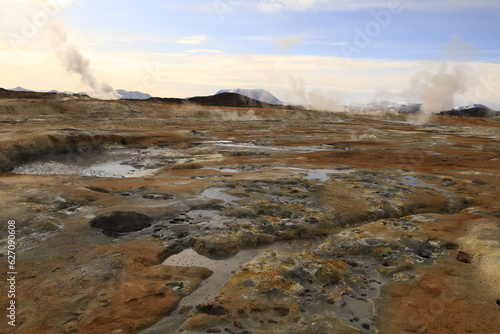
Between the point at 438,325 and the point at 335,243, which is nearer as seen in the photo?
the point at 438,325

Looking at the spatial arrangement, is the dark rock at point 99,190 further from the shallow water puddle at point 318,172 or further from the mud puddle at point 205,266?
the shallow water puddle at point 318,172

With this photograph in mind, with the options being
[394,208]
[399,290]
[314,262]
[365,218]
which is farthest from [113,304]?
[394,208]

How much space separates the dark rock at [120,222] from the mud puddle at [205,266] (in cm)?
194

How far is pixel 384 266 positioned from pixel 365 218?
3544 millimetres

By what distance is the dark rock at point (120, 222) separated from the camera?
29.9ft

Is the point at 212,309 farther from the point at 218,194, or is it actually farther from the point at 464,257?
the point at 218,194

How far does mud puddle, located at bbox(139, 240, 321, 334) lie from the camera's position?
5.46 meters

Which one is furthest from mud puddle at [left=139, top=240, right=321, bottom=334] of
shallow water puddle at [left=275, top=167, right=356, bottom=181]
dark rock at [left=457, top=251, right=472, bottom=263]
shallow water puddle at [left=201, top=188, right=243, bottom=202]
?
shallow water puddle at [left=275, top=167, right=356, bottom=181]

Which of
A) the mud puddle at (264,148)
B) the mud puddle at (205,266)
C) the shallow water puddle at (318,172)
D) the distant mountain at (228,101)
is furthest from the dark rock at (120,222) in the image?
the distant mountain at (228,101)

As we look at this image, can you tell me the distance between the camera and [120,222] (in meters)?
9.44

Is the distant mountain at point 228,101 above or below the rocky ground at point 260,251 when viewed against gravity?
above

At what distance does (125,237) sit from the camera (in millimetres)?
8781

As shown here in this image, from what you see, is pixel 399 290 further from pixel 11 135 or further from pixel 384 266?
pixel 11 135

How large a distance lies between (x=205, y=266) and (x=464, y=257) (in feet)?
20.1
